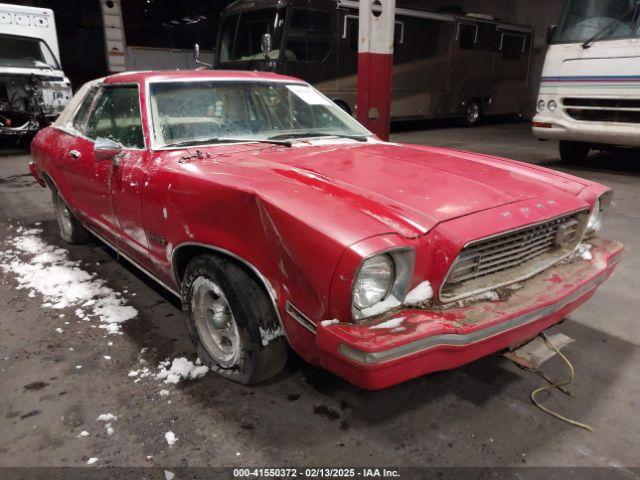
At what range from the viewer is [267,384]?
2338mm

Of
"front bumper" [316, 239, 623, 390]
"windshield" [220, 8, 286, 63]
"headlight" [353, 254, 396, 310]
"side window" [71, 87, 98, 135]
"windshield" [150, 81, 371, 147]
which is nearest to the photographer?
"front bumper" [316, 239, 623, 390]

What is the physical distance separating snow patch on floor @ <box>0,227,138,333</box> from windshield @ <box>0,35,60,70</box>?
700cm

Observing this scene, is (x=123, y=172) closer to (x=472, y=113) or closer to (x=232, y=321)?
(x=232, y=321)

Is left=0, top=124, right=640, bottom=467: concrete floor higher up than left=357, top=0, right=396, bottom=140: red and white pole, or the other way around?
left=357, top=0, right=396, bottom=140: red and white pole

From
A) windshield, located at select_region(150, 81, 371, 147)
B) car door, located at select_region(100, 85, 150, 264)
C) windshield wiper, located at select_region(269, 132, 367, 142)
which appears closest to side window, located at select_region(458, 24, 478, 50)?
windshield, located at select_region(150, 81, 371, 147)

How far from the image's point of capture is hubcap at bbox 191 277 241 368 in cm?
227

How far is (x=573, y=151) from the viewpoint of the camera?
805 centimetres

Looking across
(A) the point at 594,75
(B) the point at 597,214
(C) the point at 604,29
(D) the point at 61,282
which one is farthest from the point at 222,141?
(C) the point at 604,29

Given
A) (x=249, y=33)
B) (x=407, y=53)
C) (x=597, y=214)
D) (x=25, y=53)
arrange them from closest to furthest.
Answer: (x=597, y=214) → (x=249, y=33) → (x=25, y=53) → (x=407, y=53)

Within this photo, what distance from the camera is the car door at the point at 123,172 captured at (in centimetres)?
269

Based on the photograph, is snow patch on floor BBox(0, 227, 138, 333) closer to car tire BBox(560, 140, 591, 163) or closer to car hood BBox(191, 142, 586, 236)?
car hood BBox(191, 142, 586, 236)

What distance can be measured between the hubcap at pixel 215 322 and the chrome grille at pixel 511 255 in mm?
1010

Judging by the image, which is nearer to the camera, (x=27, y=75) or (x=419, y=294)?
(x=419, y=294)

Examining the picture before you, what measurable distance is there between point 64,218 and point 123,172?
1988 mm
